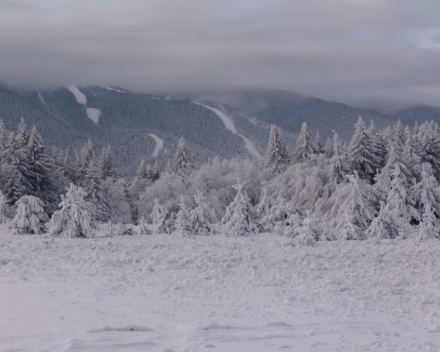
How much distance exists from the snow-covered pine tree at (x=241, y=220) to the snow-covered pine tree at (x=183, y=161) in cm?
2993

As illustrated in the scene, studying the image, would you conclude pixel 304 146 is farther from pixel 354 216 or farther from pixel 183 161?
pixel 354 216

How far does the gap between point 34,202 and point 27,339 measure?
66.4 ft

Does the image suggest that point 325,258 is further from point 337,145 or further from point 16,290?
point 337,145

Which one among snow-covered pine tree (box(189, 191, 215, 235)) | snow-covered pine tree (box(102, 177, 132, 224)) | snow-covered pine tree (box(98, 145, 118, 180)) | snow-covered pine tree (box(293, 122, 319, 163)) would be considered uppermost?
snow-covered pine tree (box(293, 122, 319, 163))

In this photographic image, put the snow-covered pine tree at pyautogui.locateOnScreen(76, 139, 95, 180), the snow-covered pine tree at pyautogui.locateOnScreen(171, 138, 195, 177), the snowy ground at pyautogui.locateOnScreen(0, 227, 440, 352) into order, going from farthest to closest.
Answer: the snow-covered pine tree at pyautogui.locateOnScreen(171, 138, 195, 177), the snow-covered pine tree at pyautogui.locateOnScreen(76, 139, 95, 180), the snowy ground at pyautogui.locateOnScreen(0, 227, 440, 352)

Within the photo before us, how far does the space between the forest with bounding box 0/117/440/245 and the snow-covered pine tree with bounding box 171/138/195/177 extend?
4.7 inches

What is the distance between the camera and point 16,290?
1311cm

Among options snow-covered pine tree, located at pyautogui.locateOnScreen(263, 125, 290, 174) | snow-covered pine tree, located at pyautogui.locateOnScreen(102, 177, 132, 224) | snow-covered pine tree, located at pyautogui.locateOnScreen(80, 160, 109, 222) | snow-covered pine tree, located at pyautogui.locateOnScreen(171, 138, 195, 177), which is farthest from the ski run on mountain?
snow-covered pine tree, located at pyautogui.locateOnScreen(171, 138, 195, 177)

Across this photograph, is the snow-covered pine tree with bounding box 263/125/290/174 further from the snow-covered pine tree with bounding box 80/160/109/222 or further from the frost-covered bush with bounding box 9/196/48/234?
the frost-covered bush with bounding box 9/196/48/234

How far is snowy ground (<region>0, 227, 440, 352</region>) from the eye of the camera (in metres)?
9.12

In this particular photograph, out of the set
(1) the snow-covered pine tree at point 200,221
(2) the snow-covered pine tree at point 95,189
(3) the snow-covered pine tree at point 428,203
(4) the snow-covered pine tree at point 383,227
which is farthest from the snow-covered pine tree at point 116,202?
(4) the snow-covered pine tree at point 383,227

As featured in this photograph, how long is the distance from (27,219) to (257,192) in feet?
92.8

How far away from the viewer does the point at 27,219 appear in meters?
26.9

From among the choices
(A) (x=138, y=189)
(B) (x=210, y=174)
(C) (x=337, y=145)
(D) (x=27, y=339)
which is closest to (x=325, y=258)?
(D) (x=27, y=339)
